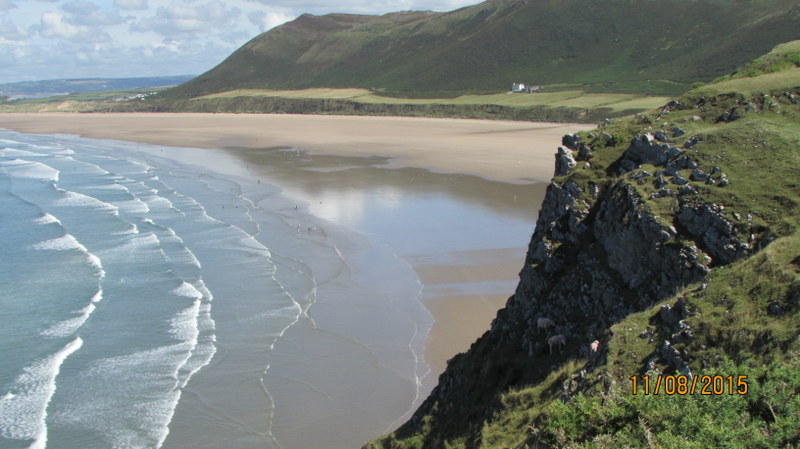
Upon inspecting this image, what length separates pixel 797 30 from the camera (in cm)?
12212

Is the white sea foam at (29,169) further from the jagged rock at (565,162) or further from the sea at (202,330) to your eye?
the jagged rock at (565,162)

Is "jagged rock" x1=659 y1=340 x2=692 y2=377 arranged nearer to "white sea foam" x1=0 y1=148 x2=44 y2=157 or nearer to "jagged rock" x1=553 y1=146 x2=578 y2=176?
"jagged rock" x1=553 y1=146 x2=578 y2=176

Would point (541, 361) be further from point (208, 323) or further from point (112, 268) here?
point (112, 268)

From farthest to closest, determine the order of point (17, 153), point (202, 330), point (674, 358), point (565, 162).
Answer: point (17, 153) → point (202, 330) → point (565, 162) → point (674, 358)

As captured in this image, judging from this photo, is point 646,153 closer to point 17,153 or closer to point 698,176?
point 698,176

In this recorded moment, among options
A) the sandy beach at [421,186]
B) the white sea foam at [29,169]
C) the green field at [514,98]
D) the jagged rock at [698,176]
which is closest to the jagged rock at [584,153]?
the jagged rock at [698,176]

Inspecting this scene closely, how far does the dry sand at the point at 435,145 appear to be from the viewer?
27.9 meters

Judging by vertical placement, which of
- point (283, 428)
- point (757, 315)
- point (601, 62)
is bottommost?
point (283, 428)

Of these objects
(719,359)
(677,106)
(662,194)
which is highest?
(677,106)

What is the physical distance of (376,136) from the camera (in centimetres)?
9594

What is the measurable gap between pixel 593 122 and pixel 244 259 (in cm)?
8071

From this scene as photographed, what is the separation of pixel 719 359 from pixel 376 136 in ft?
288

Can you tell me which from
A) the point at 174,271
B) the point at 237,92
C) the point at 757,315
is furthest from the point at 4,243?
the point at 237,92

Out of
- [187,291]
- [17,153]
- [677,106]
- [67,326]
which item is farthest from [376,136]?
[677,106]
